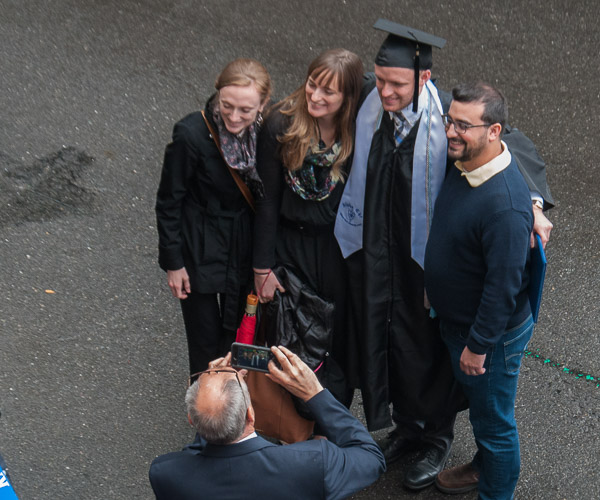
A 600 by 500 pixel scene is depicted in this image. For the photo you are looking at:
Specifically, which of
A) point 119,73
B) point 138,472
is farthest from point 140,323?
point 119,73

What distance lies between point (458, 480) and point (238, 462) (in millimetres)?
1721

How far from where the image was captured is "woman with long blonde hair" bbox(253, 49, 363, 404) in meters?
3.28

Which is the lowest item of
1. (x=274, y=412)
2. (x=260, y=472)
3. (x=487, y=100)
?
(x=274, y=412)

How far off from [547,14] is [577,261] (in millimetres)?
2609

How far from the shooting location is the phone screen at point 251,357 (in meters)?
3.07

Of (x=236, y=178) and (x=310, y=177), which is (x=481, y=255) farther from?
(x=236, y=178)

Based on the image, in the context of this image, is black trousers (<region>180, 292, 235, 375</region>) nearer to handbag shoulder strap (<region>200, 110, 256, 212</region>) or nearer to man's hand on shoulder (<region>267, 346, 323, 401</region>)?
handbag shoulder strap (<region>200, 110, 256, 212</region>)

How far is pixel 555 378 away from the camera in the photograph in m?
4.58

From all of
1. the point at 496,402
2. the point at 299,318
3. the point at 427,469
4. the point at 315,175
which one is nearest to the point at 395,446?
the point at 427,469

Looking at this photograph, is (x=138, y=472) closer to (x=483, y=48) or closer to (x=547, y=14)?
(x=483, y=48)

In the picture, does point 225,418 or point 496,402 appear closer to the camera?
point 225,418

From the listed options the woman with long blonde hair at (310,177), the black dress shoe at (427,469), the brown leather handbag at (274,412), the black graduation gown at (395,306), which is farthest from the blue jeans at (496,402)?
the brown leather handbag at (274,412)

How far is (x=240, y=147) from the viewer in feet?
11.0

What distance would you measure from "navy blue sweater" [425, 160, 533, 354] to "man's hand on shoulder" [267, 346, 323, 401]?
0.69 metres
